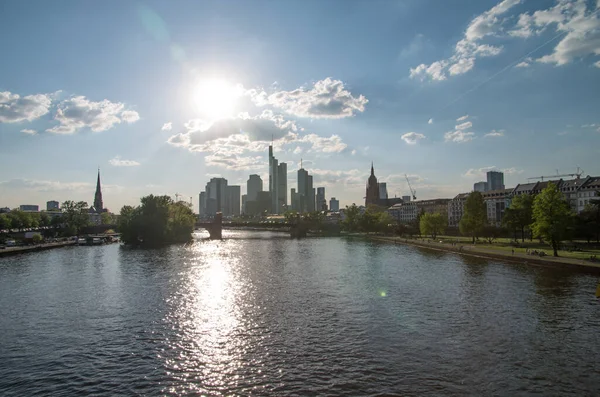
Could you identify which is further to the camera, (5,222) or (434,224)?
(5,222)

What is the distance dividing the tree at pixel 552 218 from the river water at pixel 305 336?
15.1 m

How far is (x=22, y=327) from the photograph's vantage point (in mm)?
39406

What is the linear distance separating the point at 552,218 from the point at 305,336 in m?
68.4

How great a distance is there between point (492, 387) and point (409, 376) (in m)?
5.10

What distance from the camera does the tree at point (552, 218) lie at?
259ft

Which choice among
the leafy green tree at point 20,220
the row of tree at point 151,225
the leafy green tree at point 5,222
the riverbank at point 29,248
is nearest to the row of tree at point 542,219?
the row of tree at point 151,225

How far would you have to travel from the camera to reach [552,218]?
80.1 m

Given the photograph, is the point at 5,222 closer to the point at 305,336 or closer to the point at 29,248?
the point at 29,248

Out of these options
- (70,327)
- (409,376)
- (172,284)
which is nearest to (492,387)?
(409,376)

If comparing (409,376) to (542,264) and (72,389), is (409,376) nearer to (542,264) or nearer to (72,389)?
(72,389)

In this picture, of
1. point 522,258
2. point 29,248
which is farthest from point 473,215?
point 29,248

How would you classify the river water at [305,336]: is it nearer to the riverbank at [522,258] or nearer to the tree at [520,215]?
the riverbank at [522,258]

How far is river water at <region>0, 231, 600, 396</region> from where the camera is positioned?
85.7 ft

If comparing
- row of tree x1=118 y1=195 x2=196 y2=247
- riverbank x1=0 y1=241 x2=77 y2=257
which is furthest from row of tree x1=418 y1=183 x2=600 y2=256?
riverbank x1=0 y1=241 x2=77 y2=257
